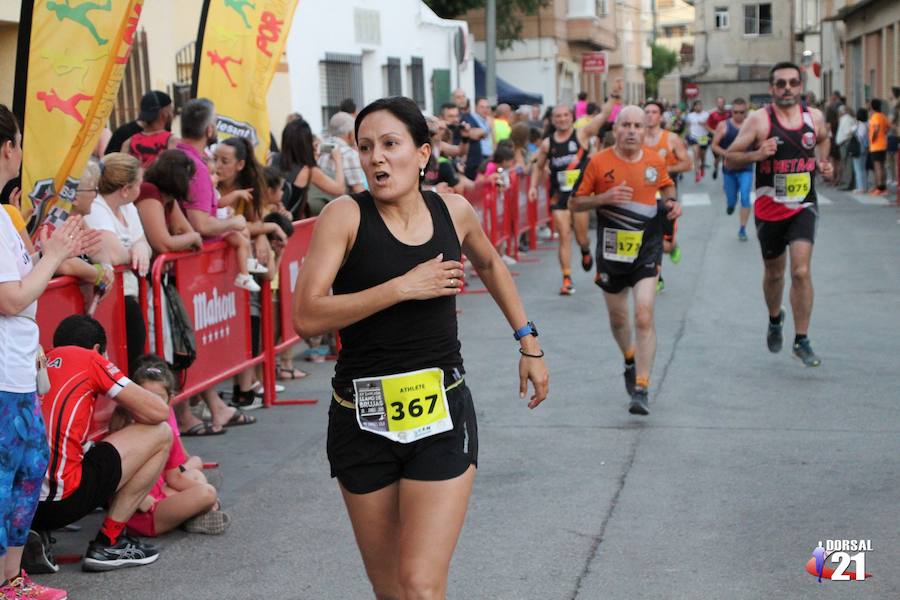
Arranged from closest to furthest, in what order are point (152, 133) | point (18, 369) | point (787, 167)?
point (18, 369) → point (152, 133) → point (787, 167)

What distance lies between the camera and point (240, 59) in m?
9.74

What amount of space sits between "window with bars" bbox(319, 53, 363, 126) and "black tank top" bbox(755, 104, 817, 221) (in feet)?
44.5

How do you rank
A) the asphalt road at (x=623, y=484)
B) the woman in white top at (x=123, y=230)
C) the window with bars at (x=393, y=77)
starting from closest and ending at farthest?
1. the asphalt road at (x=623, y=484)
2. the woman in white top at (x=123, y=230)
3. the window with bars at (x=393, y=77)

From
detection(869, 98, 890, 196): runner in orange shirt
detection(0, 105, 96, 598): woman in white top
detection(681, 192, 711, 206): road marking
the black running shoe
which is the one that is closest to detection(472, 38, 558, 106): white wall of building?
detection(681, 192, 711, 206): road marking

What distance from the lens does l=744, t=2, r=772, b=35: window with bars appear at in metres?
83.6

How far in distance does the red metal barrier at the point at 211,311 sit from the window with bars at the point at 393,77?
57.8 feet

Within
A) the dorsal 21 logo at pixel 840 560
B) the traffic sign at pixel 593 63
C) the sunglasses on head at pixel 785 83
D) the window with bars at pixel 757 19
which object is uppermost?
the window with bars at pixel 757 19

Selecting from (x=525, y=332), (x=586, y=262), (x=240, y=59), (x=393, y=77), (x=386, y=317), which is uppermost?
(x=393, y=77)

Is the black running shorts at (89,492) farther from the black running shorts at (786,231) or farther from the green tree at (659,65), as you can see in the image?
the green tree at (659,65)

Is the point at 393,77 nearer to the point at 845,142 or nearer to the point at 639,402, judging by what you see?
the point at 845,142

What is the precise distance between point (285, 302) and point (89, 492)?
13.6 feet

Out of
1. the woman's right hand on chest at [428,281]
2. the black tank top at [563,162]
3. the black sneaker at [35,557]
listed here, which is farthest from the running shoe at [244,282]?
the black tank top at [563,162]

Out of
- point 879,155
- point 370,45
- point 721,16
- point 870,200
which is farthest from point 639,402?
point 721,16

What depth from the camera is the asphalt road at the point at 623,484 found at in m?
5.34
